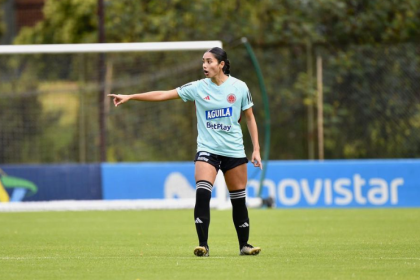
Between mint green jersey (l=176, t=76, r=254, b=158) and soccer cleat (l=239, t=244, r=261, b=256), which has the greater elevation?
mint green jersey (l=176, t=76, r=254, b=158)

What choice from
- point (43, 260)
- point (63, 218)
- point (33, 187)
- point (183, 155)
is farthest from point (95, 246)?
point (183, 155)

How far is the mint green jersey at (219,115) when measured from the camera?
8.88m

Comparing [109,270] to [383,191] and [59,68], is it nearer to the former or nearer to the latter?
[383,191]

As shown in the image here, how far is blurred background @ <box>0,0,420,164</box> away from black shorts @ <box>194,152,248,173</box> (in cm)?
1028

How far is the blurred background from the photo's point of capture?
20.6m

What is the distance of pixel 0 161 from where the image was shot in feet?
69.8

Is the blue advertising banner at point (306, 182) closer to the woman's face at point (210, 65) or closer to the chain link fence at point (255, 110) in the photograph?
the chain link fence at point (255, 110)

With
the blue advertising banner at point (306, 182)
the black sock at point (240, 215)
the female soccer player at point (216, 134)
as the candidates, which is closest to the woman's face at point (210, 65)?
the female soccer player at point (216, 134)

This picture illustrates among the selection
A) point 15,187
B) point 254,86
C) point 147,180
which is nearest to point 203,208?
point 147,180

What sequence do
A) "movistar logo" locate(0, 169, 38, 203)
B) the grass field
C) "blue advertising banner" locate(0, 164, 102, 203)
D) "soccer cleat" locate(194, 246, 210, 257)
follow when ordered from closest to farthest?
the grass field → "soccer cleat" locate(194, 246, 210, 257) → "movistar logo" locate(0, 169, 38, 203) → "blue advertising banner" locate(0, 164, 102, 203)

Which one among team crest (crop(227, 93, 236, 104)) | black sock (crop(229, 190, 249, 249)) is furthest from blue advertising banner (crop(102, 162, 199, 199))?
team crest (crop(227, 93, 236, 104))

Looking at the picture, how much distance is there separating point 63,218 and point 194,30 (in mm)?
10554

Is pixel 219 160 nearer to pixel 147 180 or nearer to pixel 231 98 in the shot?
pixel 231 98

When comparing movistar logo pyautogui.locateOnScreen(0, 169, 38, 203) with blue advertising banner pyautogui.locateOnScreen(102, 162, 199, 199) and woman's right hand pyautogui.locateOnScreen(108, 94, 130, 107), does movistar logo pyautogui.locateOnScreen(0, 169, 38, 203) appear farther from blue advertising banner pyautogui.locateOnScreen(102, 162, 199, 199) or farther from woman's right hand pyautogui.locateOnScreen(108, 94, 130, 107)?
woman's right hand pyautogui.locateOnScreen(108, 94, 130, 107)
